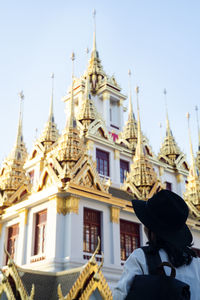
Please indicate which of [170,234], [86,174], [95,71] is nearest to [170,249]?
[170,234]

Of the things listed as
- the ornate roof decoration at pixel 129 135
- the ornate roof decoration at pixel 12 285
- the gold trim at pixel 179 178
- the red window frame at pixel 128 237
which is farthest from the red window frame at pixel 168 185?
the ornate roof decoration at pixel 12 285

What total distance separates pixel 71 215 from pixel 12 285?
11.2 ft

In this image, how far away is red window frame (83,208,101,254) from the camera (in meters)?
13.2

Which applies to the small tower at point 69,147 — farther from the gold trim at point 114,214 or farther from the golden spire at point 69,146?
the gold trim at point 114,214

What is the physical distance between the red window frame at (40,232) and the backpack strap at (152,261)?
11408mm

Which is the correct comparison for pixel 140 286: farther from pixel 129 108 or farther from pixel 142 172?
pixel 129 108

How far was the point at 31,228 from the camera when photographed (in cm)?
1405

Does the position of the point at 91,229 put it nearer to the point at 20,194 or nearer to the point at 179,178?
the point at 20,194

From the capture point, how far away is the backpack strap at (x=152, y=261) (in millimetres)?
2264

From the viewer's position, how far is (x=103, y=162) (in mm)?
21391

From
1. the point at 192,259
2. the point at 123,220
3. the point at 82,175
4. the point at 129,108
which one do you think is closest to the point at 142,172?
the point at 123,220

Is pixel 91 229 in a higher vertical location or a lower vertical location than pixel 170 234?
higher

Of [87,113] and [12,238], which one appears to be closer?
[12,238]

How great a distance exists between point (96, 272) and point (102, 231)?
11.7ft
